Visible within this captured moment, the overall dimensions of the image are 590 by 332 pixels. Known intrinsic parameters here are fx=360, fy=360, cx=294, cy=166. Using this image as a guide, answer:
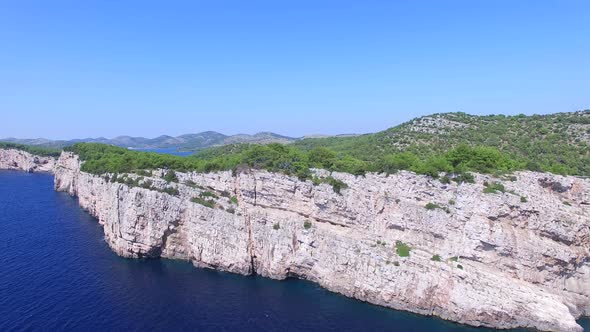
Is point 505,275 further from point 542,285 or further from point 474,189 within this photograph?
point 474,189

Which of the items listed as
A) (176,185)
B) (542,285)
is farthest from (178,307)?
(542,285)

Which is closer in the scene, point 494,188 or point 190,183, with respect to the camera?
point 494,188

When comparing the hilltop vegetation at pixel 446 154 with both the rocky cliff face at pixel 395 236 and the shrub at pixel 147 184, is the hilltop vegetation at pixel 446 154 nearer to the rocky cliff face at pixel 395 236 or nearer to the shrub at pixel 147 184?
the rocky cliff face at pixel 395 236

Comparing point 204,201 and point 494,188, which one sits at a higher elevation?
point 494,188

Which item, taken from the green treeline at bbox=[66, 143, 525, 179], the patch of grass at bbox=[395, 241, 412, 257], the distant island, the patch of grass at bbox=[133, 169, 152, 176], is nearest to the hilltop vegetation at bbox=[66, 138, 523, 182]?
the green treeline at bbox=[66, 143, 525, 179]

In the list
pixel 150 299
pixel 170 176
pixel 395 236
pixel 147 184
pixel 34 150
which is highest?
pixel 34 150

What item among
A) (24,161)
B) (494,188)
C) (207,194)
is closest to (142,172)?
(207,194)

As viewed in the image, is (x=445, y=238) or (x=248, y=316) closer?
(x=248, y=316)

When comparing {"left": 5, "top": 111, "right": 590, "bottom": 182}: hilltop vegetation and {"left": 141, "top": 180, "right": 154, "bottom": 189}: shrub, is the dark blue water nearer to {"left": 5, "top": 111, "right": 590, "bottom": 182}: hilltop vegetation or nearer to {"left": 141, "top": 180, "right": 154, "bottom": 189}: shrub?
{"left": 141, "top": 180, "right": 154, "bottom": 189}: shrub

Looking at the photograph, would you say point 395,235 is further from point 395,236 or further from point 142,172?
point 142,172
